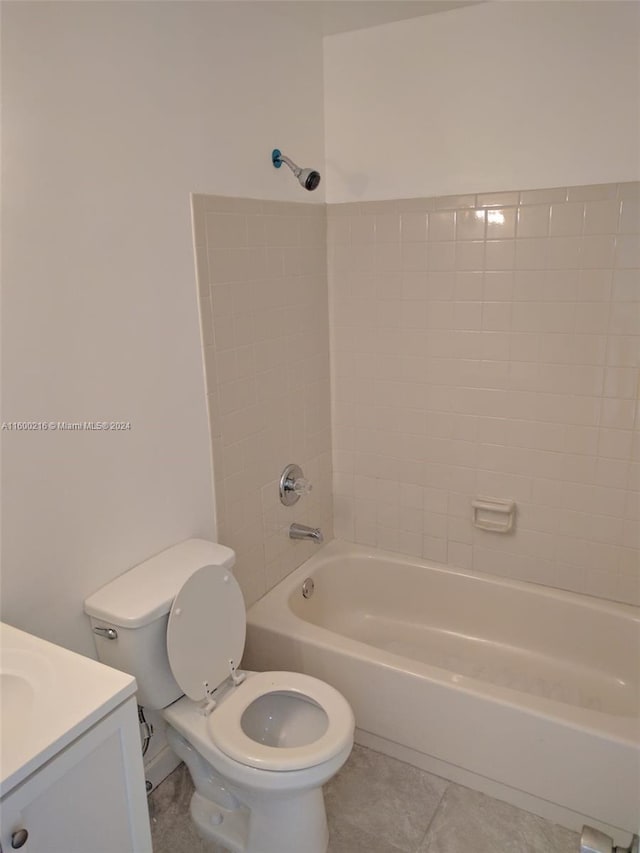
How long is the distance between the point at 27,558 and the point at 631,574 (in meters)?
2.01

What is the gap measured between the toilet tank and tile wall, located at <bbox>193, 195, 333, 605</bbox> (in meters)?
0.38

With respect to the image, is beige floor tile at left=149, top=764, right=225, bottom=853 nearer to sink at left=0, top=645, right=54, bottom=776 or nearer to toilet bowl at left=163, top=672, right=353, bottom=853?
toilet bowl at left=163, top=672, right=353, bottom=853

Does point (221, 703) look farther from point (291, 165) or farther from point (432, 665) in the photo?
point (291, 165)

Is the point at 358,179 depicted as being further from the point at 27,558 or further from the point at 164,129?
the point at 27,558

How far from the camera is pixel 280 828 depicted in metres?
1.75

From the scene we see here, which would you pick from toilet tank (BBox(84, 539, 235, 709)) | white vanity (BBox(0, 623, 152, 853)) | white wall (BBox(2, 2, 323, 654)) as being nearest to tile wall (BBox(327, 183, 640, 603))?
white wall (BBox(2, 2, 323, 654))

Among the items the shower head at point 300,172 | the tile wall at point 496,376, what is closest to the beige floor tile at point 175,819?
the tile wall at point 496,376

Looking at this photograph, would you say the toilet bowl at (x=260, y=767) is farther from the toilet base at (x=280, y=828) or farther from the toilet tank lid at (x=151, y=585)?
the toilet tank lid at (x=151, y=585)

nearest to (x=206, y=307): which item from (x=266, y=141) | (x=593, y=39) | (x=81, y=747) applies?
(x=266, y=141)

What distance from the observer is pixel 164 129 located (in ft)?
5.81

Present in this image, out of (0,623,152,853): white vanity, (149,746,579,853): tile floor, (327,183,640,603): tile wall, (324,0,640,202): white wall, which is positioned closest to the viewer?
(0,623,152,853): white vanity

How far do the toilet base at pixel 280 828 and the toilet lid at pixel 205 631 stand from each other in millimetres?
368

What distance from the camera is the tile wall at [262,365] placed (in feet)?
6.72

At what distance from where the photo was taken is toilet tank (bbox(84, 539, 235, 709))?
66.2 inches
